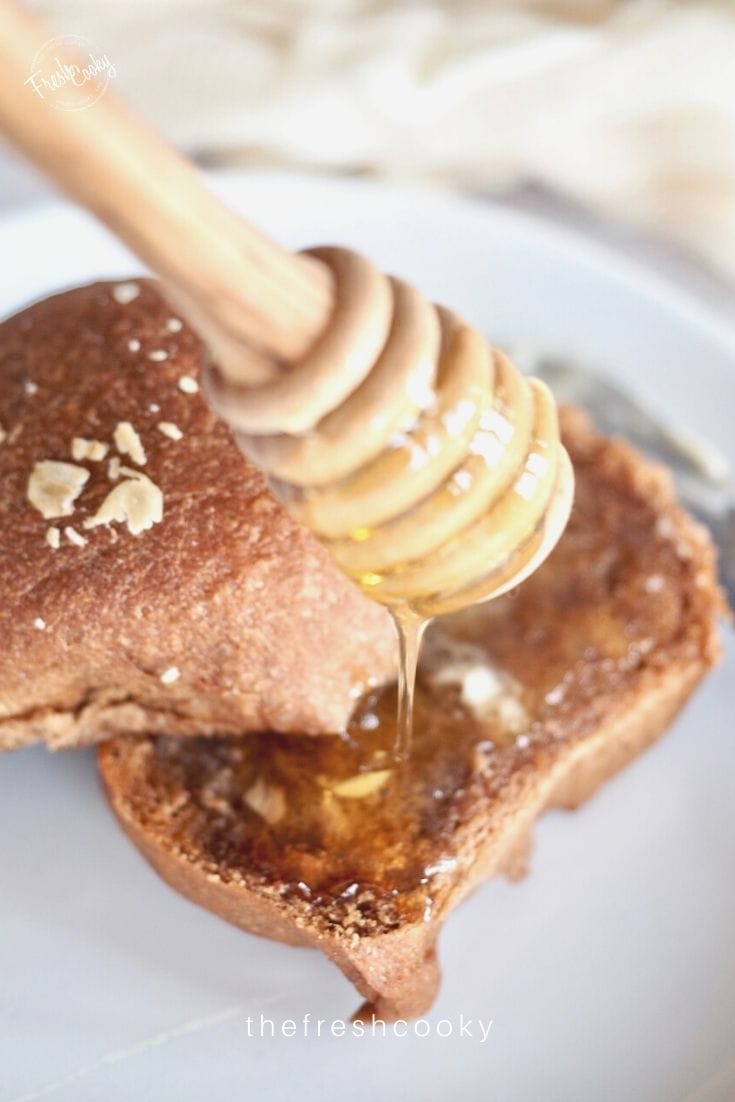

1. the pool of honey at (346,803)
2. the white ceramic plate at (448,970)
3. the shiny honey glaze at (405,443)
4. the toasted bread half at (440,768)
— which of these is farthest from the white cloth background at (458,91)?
the shiny honey glaze at (405,443)

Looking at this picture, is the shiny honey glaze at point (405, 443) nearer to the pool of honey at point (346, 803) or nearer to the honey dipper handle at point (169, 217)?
the honey dipper handle at point (169, 217)

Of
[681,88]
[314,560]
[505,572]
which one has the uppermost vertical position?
[505,572]

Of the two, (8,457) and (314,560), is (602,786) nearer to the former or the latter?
(314,560)

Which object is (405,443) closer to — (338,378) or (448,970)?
(338,378)

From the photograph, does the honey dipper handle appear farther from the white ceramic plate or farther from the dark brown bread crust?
the white ceramic plate

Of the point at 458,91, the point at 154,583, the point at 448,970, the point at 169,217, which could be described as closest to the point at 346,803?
the point at 448,970

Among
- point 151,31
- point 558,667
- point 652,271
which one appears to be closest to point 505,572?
point 558,667

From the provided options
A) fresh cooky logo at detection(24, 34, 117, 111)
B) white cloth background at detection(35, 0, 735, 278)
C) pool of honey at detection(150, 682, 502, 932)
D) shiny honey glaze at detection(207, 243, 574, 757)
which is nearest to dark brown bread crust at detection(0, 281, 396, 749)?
pool of honey at detection(150, 682, 502, 932)
